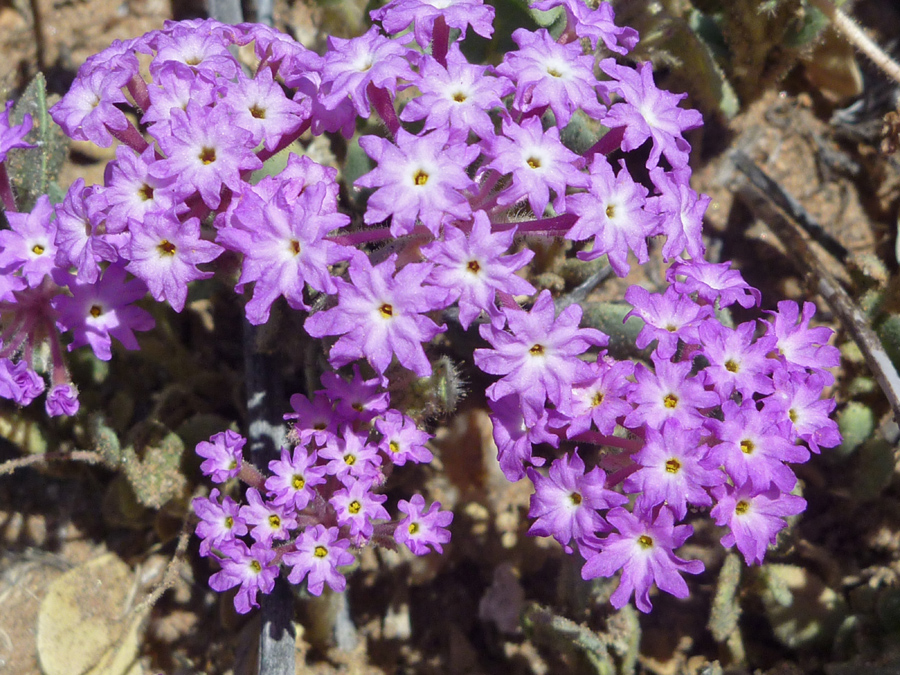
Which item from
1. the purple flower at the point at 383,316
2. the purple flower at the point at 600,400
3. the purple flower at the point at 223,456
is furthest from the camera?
the purple flower at the point at 223,456

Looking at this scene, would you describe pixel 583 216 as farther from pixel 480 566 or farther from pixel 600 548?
pixel 480 566

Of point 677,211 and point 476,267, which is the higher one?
point 677,211

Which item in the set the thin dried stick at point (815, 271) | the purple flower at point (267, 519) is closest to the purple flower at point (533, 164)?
the purple flower at point (267, 519)

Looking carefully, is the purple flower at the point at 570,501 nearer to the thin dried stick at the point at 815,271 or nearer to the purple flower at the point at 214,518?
the purple flower at the point at 214,518

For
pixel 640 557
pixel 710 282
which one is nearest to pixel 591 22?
pixel 710 282

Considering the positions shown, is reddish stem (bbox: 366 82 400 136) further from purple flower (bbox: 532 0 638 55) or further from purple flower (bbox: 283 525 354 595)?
purple flower (bbox: 283 525 354 595)

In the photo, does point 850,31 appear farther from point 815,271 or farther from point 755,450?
point 755,450

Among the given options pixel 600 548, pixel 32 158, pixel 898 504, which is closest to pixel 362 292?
pixel 600 548
